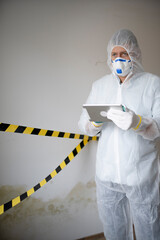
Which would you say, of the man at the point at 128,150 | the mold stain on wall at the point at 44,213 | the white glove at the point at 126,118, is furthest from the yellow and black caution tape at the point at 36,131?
the white glove at the point at 126,118

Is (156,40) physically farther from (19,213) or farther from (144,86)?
(19,213)

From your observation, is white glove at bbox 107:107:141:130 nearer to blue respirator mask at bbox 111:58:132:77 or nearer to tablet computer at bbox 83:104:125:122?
tablet computer at bbox 83:104:125:122

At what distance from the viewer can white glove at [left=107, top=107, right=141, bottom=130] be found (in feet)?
3.36

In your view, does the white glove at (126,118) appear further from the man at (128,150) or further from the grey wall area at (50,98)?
the grey wall area at (50,98)

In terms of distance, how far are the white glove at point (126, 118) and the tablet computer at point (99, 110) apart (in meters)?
0.03

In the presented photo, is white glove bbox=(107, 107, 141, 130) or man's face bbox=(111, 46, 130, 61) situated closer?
white glove bbox=(107, 107, 141, 130)

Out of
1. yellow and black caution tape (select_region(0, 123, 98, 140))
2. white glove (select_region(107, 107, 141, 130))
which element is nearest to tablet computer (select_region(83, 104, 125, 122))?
white glove (select_region(107, 107, 141, 130))

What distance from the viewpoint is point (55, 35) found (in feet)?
5.74

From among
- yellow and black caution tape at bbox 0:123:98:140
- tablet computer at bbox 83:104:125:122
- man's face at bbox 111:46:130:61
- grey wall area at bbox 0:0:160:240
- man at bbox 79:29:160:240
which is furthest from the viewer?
grey wall area at bbox 0:0:160:240

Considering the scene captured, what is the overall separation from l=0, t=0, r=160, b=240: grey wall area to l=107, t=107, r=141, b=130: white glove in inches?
33.4

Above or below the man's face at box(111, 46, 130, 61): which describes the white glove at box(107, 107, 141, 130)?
below

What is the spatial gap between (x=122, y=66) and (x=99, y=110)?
0.41 m

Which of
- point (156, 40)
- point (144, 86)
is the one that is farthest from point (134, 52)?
point (156, 40)

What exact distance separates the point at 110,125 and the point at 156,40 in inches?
58.8
